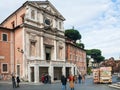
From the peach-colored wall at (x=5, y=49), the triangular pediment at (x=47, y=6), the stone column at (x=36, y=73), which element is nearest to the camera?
the stone column at (x=36, y=73)

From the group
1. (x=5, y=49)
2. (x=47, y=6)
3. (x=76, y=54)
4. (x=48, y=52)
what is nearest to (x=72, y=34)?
(x=76, y=54)

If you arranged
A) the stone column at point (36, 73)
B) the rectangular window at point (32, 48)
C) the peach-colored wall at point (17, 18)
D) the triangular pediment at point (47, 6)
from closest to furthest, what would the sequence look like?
the stone column at point (36, 73) → the rectangular window at point (32, 48) → the peach-colored wall at point (17, 18) → the triangular pediment at point (47, 6)

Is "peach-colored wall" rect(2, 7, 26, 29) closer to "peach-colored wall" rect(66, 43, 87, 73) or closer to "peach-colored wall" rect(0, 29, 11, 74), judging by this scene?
"peach-colored wall" rect(0, 29, 11, 74)

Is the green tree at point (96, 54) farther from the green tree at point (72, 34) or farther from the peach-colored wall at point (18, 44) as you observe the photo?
the peach-colored wall at point (18, 44)

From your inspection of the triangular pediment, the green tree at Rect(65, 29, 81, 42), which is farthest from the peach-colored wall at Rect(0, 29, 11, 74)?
the green tree at Rect(65, 29, 81, 42)


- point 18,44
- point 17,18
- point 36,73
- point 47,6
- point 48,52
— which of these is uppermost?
point 47,6

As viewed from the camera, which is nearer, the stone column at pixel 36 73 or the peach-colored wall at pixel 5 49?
the stone column at pixel 36 73

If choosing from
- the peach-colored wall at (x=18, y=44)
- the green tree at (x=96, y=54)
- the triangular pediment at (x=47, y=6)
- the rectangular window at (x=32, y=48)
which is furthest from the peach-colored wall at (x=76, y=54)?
the green tree at (x=96, y=54)

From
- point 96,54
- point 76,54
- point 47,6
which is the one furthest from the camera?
point 96,54

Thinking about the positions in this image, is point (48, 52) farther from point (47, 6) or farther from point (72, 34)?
point (72, 34)

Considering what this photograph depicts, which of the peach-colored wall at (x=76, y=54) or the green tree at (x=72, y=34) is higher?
the green tree at (x=72, y=34)

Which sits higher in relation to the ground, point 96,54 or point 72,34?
point 72,34

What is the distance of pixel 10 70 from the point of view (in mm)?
47312

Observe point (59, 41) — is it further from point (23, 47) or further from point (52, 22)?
point (23, 47)
